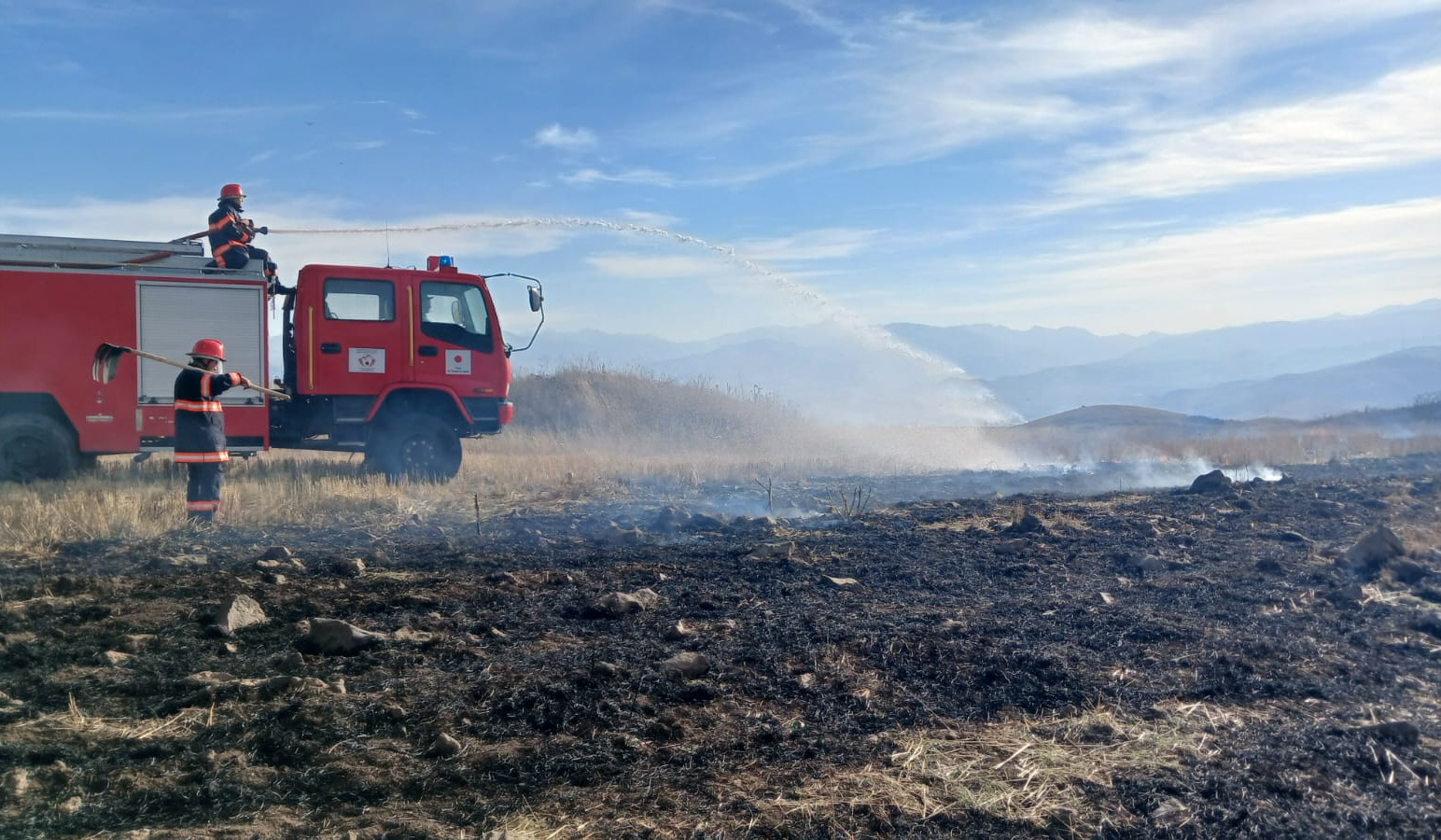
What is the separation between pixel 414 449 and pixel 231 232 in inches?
141

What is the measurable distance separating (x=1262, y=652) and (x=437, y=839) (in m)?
4.67

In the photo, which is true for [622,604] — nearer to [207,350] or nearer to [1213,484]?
[207,350]

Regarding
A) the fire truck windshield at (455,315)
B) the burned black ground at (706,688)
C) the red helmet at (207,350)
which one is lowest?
the burned black ground at (706,688)

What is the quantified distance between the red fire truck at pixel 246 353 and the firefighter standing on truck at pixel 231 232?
17 centimetres

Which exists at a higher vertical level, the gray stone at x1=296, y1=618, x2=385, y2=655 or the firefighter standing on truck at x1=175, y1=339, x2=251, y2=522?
the firefighter standing on truck at x1=175, y1=339, x2=251, y2=522

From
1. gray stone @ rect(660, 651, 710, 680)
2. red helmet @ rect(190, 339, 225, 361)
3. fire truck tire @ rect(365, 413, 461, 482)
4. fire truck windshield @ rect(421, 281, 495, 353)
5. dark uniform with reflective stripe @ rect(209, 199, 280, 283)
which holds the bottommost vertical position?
gray stone @ rect(660, 651, 710, 680)

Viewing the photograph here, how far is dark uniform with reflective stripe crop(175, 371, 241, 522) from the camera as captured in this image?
30.6ft

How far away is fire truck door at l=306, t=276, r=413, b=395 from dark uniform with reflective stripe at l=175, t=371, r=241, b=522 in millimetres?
2973

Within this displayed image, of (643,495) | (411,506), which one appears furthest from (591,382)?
(411,506)

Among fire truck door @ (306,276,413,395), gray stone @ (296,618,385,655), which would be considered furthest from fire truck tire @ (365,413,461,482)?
gray stone @ (296,618,385,655)

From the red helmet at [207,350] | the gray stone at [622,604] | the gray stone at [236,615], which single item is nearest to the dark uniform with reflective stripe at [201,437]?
the red helmet at [207,350]

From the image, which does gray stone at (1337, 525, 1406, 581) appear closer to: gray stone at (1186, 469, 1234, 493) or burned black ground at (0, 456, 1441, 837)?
burned black ground at (0, 456, 1441, 837)

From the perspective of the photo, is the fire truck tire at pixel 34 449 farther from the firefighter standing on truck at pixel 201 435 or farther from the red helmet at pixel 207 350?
the red helmet at pixel 207 350

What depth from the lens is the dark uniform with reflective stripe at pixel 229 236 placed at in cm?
1209
